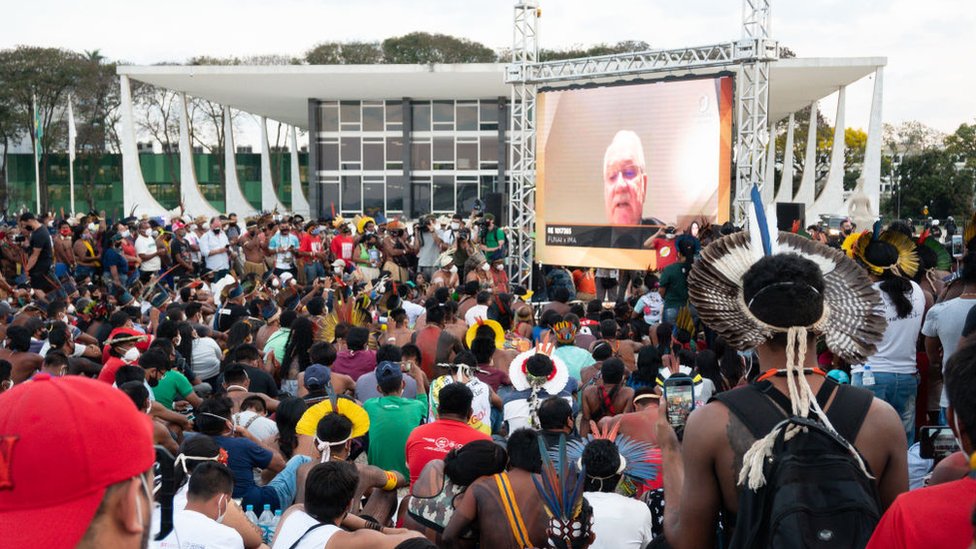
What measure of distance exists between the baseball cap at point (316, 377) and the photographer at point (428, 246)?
11.4 m

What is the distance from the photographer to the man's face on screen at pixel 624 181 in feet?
55.1

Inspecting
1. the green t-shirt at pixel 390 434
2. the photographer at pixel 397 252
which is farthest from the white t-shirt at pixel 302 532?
the photographer at pixel 397 252

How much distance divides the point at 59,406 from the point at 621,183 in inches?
629

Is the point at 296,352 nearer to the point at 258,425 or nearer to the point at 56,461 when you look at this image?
the point at 258,425

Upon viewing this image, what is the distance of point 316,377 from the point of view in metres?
6.74

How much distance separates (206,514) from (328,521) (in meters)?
0.64

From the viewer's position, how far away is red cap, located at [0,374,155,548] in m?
1.42

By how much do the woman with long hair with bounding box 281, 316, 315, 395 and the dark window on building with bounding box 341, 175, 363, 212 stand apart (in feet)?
85.4

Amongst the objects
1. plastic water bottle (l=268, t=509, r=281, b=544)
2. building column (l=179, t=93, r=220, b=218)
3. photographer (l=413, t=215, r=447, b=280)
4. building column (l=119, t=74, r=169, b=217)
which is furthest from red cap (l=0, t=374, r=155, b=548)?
building column (l=179, t=93, r=220, b=218)

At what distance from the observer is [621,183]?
17.0 metres

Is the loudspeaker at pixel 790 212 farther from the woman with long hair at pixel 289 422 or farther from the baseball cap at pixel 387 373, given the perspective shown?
the woman with long hair at pixel 289 422

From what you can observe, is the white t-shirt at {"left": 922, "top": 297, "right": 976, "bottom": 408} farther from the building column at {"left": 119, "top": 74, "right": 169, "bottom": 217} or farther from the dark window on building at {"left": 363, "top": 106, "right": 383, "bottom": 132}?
the dark window on building at {"left": 363, "top": 106, "right": 383, "bottom": 132}

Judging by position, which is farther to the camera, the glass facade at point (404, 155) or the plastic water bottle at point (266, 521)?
the glass facade at point (404, 155)

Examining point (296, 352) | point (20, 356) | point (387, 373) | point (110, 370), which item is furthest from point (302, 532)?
point (20, 356)
